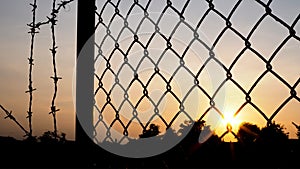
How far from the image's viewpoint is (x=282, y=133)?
1617mm

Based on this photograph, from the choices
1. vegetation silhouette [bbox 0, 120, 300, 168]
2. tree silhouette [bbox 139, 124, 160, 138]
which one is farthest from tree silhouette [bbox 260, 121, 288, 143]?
tree silhouette [bbox 139, 124, 160, 138]

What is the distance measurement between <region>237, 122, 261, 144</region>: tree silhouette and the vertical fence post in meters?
0.85

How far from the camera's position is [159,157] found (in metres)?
1.93

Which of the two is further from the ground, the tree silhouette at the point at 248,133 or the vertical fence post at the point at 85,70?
the vertical fence post at the point at 85,70

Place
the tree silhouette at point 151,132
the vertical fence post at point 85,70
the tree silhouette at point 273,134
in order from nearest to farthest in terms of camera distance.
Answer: the tree silhouette at point 273,134, the tree silhouette at point 151,132, the vertical fence post at point 85,70

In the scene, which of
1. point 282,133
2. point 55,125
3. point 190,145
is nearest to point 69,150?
point 55,125

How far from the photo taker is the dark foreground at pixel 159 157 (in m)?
1.61

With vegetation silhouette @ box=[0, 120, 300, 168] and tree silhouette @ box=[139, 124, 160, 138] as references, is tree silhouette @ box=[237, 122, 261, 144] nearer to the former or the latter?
vegetation silhouette @ box=[0, 120, 300, 168]

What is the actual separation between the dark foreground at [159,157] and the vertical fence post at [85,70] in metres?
0.09

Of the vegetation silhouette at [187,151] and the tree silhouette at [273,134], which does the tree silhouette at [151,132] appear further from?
the tree silhouette at [273,134]

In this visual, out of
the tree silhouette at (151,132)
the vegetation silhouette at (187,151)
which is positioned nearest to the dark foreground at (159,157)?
the vegetation silhouette at (187,151)

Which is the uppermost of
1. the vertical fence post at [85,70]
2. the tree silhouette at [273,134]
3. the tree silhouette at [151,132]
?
the vertical fence post at [85,70]

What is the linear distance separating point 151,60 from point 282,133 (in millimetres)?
799

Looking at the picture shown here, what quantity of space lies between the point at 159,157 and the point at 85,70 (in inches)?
27.1
